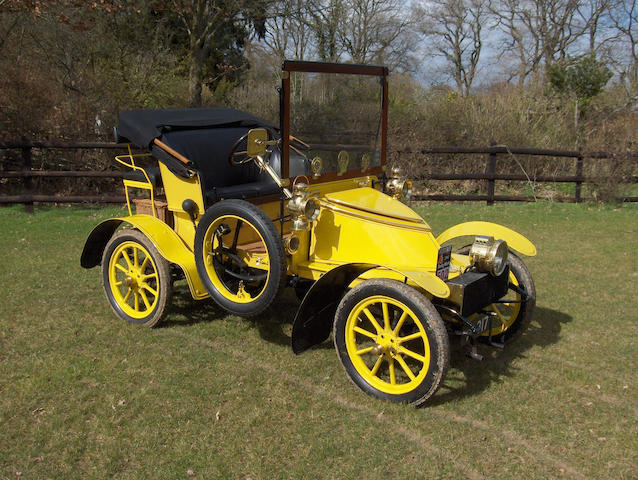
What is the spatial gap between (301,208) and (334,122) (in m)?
0.90

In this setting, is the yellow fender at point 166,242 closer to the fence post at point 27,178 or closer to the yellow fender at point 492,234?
the yellow fender at point 492,234

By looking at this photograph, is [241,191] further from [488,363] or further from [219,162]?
[488,363]

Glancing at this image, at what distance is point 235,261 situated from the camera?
4547 millimetres

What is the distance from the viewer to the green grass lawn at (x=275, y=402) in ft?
10.4


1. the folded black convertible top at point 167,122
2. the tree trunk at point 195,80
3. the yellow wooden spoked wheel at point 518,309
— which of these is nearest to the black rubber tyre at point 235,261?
the folded black convertible top at point 167,122

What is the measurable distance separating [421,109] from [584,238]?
22.3 feet

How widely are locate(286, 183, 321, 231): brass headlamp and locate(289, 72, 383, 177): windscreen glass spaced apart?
0.27 meters

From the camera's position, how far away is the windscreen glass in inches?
165

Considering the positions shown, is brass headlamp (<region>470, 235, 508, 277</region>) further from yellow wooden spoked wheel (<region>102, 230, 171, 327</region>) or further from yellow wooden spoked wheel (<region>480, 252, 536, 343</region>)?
yellow wooden spoked wheel (<region>102, 230, 171, 327</region>)

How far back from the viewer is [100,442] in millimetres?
3334

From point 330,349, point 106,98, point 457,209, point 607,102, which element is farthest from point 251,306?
point 607,102

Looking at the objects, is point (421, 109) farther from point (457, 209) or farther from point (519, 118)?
point (457, 209)

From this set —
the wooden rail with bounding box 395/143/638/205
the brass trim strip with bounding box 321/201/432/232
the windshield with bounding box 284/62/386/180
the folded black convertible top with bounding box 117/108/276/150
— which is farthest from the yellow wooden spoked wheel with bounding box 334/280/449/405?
the wooden rail with bounding box 395/143/638/205

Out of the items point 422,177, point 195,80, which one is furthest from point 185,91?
point 422,177
